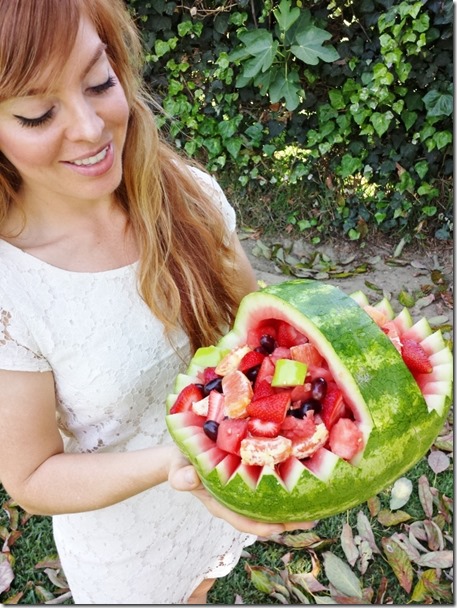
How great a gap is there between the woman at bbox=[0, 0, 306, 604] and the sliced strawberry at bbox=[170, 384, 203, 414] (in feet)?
0.42

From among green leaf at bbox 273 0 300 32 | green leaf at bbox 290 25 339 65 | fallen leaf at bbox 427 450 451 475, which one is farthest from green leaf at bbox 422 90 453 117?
fallen leaf at bbox 427 450 451 475

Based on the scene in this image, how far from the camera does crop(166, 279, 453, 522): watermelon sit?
46.2 inches

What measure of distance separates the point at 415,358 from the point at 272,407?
1.12 ft

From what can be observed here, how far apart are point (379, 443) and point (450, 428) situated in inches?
81.7

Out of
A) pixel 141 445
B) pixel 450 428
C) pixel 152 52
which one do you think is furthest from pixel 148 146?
pixel 152 52

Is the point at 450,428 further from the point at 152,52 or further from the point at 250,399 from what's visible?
the point at 152,52

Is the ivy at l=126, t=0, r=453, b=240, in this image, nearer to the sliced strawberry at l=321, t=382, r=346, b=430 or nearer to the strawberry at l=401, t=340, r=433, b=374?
the strawberry at l=401, t=340, r=433, b=374

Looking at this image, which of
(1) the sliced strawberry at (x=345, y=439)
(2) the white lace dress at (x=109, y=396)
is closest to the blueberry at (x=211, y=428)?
(1) the sliced strawberry at (x=345, y=439)

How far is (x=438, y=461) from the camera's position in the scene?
9.63ft

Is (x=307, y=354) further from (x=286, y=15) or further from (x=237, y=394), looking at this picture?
(x=286, y=15)

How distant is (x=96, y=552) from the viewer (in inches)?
70.2

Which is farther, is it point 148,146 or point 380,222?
point 380,222

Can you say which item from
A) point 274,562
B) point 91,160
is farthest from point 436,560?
point 91,160

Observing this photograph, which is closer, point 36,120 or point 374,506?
point 36,120
